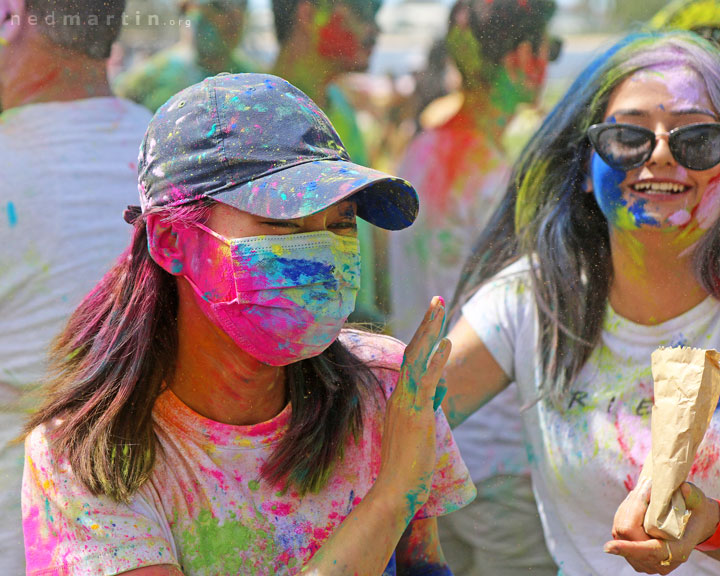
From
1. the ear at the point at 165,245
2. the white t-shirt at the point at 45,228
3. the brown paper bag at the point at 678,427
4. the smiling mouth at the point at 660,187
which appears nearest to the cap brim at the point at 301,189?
the ear at the point at 165,245


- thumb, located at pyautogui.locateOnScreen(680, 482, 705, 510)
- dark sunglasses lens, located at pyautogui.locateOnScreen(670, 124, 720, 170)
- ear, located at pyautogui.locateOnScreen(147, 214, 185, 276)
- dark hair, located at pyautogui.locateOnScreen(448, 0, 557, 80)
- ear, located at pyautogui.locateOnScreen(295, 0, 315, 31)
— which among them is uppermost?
dark hair, located at pyautogui.locateOnScreen(448, 0, 557, 80)

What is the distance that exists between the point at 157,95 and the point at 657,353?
5.64 feet

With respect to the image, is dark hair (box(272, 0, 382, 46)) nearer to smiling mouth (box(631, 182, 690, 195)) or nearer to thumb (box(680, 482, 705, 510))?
smiling mouth (box(631, 182, 690, 195))

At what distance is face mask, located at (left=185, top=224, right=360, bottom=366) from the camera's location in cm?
146

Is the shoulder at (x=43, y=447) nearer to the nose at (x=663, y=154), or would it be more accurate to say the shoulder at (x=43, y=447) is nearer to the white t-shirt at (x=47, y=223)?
the white t-shirt at (x=47, y=223)

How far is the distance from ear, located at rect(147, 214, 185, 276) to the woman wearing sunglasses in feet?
3.34

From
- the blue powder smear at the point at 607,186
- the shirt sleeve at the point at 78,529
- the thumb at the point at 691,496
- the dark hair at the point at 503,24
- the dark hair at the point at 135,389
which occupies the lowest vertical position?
the shirt sleeve at the point at 78,529

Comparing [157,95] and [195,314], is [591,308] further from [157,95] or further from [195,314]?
[157,95]

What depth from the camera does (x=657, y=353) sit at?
5.50ft

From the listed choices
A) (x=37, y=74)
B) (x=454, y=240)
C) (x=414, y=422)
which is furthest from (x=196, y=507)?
(x=454, y=240)

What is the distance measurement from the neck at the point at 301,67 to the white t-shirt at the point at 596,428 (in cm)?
111

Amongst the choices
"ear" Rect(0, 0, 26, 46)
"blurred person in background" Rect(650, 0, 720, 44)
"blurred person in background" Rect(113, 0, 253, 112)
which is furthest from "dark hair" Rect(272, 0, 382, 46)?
"blurred person in background" Rect(650, 0, 720, 44)

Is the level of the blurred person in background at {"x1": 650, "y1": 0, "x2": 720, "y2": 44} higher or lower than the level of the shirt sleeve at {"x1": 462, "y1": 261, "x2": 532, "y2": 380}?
higher

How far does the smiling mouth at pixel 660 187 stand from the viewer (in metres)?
2.15
